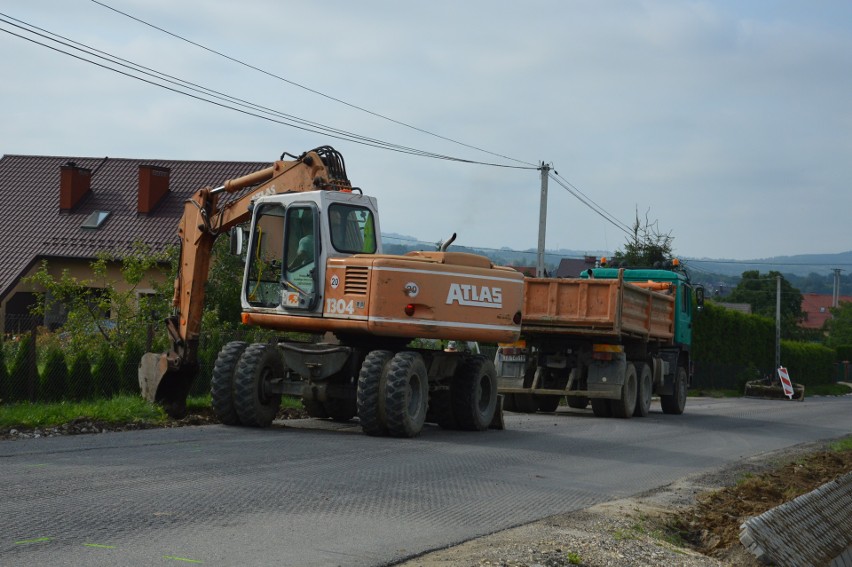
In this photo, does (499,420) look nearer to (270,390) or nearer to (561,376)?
(270,390)

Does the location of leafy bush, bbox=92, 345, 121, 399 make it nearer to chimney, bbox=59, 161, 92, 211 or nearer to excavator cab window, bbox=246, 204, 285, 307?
excavator cab window, bbox=246, 204, 285, 307

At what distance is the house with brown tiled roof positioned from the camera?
1702 inches

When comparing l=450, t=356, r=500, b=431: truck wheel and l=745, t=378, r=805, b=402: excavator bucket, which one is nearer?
l=450, t=356, r=500, b=431: truck wheel

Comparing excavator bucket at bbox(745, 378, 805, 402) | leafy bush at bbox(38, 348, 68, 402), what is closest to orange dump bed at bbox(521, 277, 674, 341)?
leafy bush at bbox(38, 348, 68, 402)

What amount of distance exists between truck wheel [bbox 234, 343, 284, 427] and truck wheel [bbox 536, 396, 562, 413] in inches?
400

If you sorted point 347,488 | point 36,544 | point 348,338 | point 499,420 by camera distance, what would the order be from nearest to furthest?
1. point 36,544
2. point 347,488
3. point 348,338
4. point 499,420

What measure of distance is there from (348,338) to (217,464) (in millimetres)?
5682

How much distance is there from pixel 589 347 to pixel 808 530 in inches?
550

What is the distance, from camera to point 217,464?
37.2 feet

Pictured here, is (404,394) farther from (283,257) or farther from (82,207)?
(82,207)

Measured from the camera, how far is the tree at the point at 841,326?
422 ft

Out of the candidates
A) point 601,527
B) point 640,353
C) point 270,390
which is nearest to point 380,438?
point 270,390

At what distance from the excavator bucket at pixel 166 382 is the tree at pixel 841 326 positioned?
120 meters

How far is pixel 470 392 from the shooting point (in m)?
17.4
